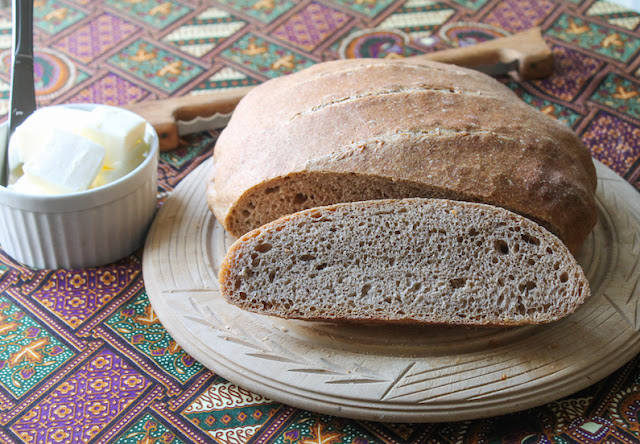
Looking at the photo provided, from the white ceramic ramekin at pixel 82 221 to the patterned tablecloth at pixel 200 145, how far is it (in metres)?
0.05

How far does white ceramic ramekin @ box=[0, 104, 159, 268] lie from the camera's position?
2.10 metres

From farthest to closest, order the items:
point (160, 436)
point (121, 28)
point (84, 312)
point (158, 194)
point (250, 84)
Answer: point (121, 28) < point (250, 84) < point (158, 194) < point (84, 312) < point (160, 436)

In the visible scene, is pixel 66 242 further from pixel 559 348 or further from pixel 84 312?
pixel 559 348

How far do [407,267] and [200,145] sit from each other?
4.01ft

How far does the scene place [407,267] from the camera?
75.6 inches

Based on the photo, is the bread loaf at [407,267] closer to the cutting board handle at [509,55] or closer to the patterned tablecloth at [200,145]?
the patterned tablecloth at [200,145]

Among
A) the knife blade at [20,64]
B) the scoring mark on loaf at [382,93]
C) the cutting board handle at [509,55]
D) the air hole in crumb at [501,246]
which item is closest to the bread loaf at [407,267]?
the air hole in crumb at [501,246]

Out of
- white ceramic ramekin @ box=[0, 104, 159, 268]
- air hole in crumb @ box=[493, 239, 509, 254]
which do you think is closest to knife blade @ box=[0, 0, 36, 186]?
white ceramic ramekin @ box=[0, 104, 159, 268]

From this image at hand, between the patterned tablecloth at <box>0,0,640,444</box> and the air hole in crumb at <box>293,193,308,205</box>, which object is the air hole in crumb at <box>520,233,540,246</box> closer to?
the patterned tablecloth at <box>0,0,640,444</box>

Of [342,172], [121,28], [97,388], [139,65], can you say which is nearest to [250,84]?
[139,65]

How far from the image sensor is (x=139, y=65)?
3232 mm

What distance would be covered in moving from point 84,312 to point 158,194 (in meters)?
0.59

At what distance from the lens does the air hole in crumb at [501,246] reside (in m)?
1.92

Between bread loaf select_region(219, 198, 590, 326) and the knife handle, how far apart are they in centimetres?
97
